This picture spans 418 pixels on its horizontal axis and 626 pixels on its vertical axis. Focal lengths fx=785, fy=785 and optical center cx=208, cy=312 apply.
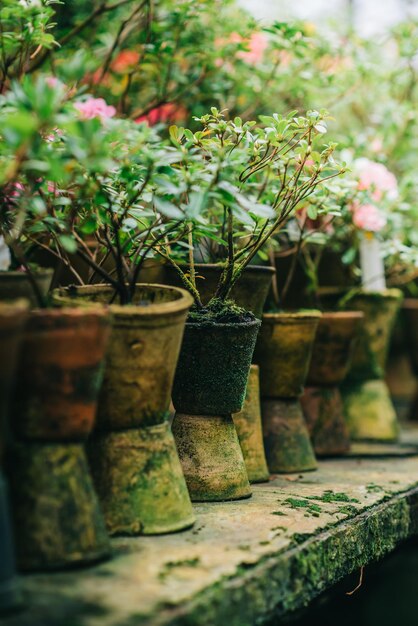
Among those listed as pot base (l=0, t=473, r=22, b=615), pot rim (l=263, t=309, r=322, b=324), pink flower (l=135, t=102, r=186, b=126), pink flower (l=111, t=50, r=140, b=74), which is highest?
pink flower (l=111, t=50, r=140, b=74)

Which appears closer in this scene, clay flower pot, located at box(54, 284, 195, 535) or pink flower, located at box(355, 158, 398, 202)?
clay flower pot, located at box(54, 284, 195, 535)

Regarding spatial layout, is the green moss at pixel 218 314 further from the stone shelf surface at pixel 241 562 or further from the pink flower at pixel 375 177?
the pink flower at pixel 375 177

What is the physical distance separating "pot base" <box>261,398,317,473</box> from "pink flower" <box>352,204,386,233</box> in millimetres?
889

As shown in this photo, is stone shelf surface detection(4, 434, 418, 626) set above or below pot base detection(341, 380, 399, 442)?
below

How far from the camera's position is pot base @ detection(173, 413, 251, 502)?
7.44ft

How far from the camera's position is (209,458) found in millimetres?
2289

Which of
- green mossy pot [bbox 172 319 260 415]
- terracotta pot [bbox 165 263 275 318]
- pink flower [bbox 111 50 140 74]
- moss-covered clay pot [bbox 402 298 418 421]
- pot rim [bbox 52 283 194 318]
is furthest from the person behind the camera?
moss-covered clay pot [bbox 402 298 418 421]

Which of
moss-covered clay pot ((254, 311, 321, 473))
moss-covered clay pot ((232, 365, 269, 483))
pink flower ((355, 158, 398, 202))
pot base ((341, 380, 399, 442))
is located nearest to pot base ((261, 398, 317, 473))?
moss-covered clay pot ((254, 311, 321, 473))

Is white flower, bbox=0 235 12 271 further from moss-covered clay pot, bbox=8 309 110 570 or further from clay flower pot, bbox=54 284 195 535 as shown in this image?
moss-covered clay pot, bbox=8 309 110 570

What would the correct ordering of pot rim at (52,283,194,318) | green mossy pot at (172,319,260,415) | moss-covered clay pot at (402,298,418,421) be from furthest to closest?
1. moss-covered clay pot at (402,298,418,421)
2. green mossy pot at (172,319,260,415)
3. pot rim at (52,283,194,318)

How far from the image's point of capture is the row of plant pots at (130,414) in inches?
63.2

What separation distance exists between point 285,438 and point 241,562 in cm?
116

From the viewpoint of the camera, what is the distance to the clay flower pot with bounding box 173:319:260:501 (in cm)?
224

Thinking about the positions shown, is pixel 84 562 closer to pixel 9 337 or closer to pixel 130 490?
pixel 130 490
